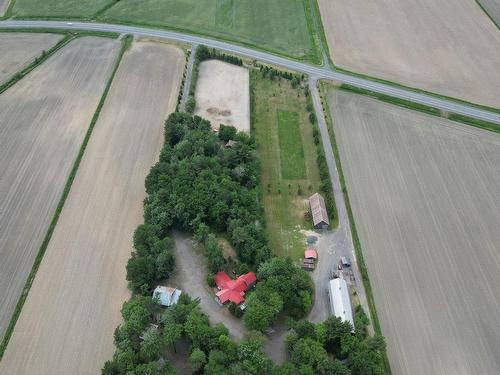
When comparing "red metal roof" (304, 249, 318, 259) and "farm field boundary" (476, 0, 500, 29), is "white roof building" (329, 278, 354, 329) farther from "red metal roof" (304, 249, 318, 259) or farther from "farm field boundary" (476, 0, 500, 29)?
"farm field boundary" (476, 0, 500, 29)

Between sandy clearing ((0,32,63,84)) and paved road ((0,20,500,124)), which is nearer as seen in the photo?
paved road ((0,20,500,124))

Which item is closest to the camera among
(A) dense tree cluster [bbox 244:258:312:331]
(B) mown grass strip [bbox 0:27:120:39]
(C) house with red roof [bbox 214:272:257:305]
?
(A) dense tree cluster [bbox 244:258:312:331]

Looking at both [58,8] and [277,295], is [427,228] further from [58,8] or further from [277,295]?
[58,8]

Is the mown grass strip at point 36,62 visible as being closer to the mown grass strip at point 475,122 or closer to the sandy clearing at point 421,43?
the sandy clearing at point 421,43

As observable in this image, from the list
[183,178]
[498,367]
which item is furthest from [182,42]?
[498,367]

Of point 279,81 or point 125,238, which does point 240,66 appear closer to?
point 279,81

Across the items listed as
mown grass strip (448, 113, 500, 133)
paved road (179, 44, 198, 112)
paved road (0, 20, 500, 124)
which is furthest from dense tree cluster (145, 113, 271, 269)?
mown grass strip (448, 113, 500, 133)
